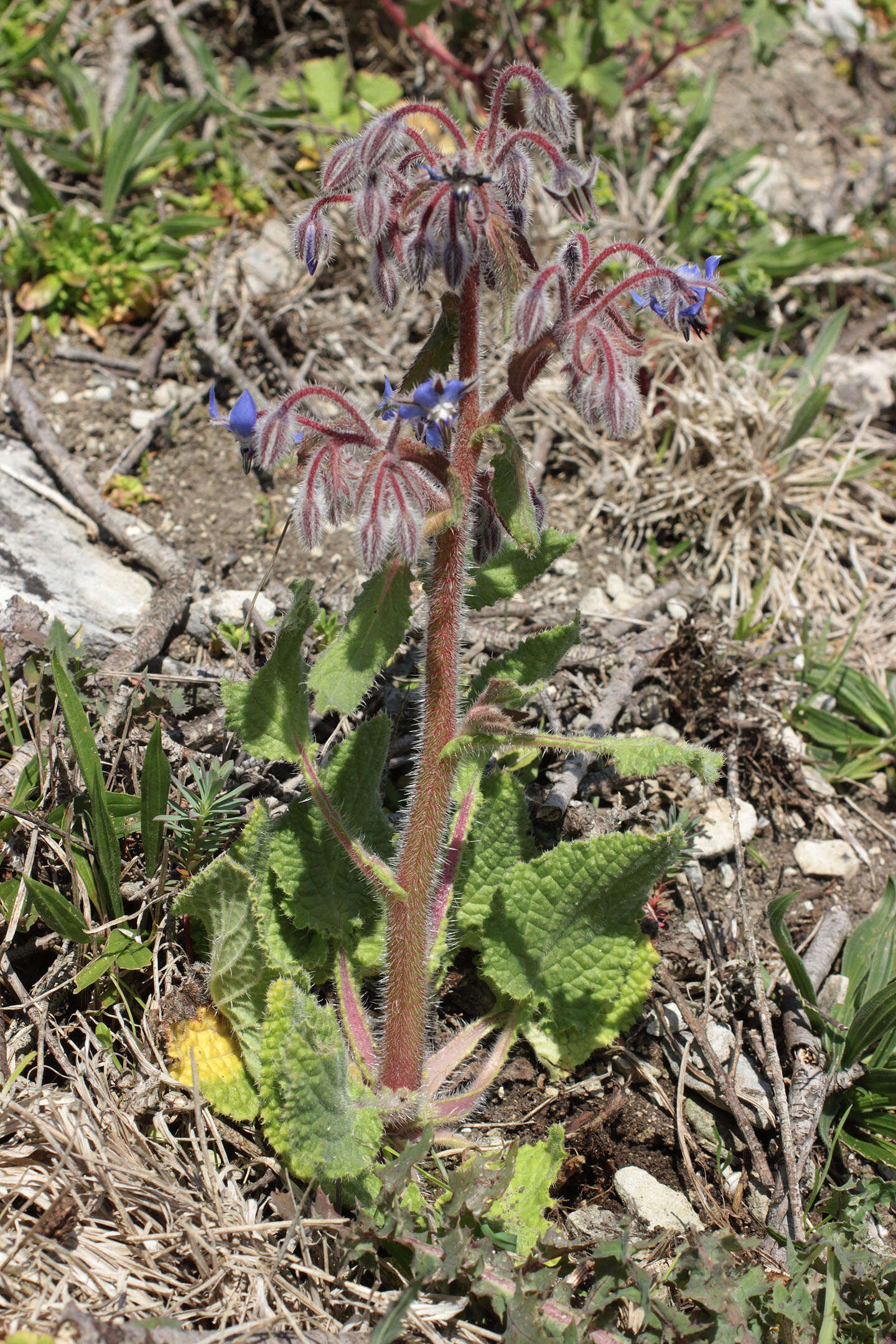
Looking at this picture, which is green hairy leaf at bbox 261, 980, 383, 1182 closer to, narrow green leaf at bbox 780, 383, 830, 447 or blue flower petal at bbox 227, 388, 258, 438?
blue flower petal at bbox 227, 388, 258, 438

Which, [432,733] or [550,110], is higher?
[550,110]

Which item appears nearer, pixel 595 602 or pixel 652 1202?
pixel 652 1202

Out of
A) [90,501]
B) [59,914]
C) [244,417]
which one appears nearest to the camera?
[244,417]

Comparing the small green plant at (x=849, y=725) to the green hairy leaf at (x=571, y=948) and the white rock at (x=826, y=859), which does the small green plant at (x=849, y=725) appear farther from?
the green hairy leaf at (x=571, y=948)

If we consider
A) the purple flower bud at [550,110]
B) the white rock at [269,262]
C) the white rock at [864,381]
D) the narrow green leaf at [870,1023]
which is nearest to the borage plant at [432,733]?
the purple flower bud at [550,110]

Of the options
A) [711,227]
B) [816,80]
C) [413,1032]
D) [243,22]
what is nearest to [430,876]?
[413,1032]

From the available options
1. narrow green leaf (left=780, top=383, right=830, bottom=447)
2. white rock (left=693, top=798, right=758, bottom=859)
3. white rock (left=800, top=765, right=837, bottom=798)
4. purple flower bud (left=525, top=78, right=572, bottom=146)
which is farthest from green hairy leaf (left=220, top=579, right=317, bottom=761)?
narrow green leaf (left=780, top=383, right=830, bottom=447)

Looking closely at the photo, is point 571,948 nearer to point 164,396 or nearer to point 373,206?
point 373,206

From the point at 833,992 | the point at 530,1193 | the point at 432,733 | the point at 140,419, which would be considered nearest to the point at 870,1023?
the point at 833,992
